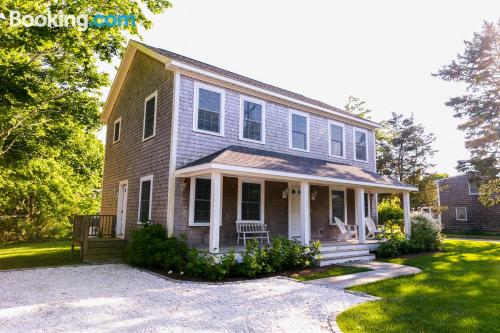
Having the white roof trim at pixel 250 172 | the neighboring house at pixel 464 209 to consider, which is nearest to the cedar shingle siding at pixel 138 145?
the white roof trim at pixel 250 172

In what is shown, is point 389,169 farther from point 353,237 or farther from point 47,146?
point 47,146

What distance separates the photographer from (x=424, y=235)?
1330cm

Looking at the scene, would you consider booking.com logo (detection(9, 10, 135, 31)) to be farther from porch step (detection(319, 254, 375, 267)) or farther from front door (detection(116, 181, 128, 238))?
porch step (detection(319, 254, 375, 267))

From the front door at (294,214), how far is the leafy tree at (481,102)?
1528 centimetres

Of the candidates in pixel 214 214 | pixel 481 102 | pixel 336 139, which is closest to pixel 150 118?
pixel 214 214

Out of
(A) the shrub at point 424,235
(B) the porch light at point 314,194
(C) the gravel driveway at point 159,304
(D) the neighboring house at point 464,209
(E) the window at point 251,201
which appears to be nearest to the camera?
(C) the gravel driveway at point 159,304

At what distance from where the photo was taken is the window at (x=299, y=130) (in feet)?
43.2

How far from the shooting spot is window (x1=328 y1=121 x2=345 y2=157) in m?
14.6

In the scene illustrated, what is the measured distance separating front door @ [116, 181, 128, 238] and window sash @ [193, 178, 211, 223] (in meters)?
4.01

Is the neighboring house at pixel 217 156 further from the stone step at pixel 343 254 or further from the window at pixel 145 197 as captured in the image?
the stone step at pixel 343 254

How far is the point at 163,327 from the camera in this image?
4.45 m

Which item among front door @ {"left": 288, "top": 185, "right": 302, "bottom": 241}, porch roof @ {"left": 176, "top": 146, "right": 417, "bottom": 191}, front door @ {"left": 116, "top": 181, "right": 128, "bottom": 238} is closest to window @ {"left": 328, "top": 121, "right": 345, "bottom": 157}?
porch roof @ {"left": 176, "top": 146, "right": 417, "bottom": 191}

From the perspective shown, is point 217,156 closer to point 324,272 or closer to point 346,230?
point 324,272

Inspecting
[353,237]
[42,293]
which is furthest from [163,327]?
[353,237]
